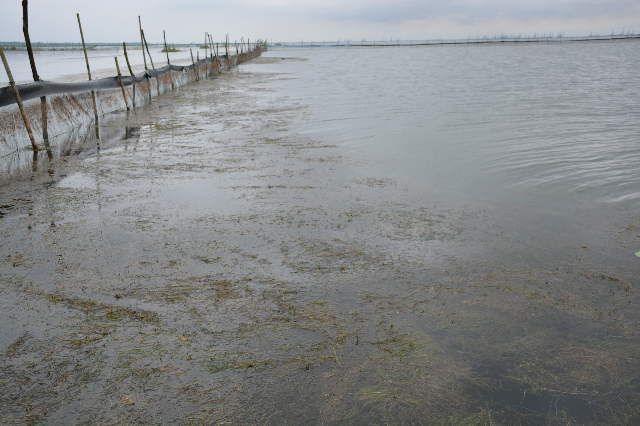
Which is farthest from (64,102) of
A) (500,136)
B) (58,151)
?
(500,136)

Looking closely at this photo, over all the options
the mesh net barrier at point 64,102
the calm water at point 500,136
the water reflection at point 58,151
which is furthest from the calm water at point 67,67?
the calm water at point 500,136

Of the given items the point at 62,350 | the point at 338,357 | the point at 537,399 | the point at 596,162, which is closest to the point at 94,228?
the point at 62,350

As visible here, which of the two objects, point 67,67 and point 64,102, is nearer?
point 64,102

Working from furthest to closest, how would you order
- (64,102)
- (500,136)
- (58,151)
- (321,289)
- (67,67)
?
(67,67) → (64,102) → (500,136) → (58,151) → (321,289)

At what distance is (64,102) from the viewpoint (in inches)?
475

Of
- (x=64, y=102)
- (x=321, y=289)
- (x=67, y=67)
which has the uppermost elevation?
(x=67, y=67)

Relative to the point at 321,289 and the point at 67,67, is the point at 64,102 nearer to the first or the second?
the point at 321,289

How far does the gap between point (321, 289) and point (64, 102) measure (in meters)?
11.4

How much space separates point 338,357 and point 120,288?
2.27 metres

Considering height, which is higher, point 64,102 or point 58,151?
point 64,102

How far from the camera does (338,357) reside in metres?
3.22

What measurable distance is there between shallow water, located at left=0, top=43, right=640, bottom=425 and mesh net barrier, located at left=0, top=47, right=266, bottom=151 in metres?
1.73

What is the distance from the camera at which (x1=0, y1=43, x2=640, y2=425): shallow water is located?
288cm

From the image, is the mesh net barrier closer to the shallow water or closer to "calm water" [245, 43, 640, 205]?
the shallow water
